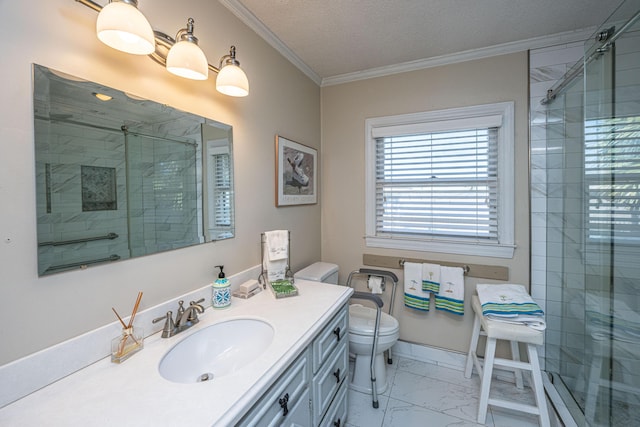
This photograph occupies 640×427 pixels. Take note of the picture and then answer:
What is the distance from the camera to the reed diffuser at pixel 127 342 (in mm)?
910

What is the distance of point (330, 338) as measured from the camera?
1328 mm

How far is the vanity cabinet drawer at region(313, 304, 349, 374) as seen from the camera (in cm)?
118

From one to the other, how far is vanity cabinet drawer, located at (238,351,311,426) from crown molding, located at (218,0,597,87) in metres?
1.80

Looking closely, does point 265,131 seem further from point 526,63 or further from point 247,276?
point 526,63

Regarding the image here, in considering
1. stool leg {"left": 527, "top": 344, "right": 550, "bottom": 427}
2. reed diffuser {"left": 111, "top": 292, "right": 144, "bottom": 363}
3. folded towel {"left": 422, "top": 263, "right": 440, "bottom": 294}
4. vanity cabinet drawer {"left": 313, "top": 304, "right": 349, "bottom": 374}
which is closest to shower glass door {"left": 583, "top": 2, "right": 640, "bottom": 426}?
stool leg {"left": 527, "top": 344, "right": 550, "bottom": 427}

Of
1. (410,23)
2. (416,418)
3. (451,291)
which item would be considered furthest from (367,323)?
(410,23)

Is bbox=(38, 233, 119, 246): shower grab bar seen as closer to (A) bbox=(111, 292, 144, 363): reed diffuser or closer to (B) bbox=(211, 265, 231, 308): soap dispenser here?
(A) bbox=(111, 292, 144, 363): reed diffuser

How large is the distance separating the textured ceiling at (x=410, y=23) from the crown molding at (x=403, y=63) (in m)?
0.02

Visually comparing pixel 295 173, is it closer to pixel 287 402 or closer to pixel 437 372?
pixel 287 402

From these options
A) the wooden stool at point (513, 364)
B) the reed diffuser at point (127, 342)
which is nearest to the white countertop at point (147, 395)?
the reed diffuser at point (127, 342)

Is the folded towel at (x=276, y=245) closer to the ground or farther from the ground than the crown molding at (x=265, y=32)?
closer to the ground

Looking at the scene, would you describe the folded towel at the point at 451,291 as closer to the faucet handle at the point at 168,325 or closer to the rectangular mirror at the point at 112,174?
the rectangular mirror at the point at 112,174

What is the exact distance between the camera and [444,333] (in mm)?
2221

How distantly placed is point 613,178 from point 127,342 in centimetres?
238
